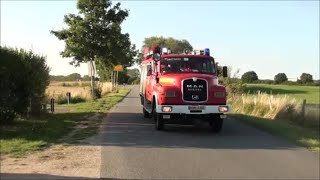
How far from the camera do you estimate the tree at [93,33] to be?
3231 cm

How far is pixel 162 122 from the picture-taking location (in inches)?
655

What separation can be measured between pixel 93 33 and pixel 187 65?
15.8m

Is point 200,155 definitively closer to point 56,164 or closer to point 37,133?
point 56,164

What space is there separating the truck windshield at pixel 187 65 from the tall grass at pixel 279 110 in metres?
6.46

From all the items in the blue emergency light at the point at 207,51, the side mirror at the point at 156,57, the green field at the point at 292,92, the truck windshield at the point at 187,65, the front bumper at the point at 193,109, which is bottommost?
the green field at the point at 292,92

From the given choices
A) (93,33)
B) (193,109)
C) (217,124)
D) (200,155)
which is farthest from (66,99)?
(200,155)

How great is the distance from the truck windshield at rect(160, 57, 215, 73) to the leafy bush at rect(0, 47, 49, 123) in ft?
15.1

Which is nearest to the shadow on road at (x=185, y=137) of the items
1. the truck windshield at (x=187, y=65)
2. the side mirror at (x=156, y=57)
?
the truck windshield at (x=187, y=65)

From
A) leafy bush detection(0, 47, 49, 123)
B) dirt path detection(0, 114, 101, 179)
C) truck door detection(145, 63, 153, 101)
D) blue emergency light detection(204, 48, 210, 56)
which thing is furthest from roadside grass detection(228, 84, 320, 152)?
leafy bush detection(0, 47, 49, 123)

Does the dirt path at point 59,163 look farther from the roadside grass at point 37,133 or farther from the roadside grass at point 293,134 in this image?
the roadside grass at point 293,134

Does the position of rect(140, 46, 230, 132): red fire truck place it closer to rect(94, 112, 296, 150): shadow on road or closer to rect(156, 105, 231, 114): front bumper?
rect(156, 105, 231, 114): front bumper

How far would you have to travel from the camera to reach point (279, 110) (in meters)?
24.5

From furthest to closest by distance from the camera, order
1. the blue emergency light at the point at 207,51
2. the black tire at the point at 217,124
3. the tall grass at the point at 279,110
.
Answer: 1. the tall grass at the point at 279,110
2. the blue emergency light at the point at 207,51
3. the black tire at the point at 217,124

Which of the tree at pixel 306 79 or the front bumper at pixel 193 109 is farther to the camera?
the tree at pixel 306 79
